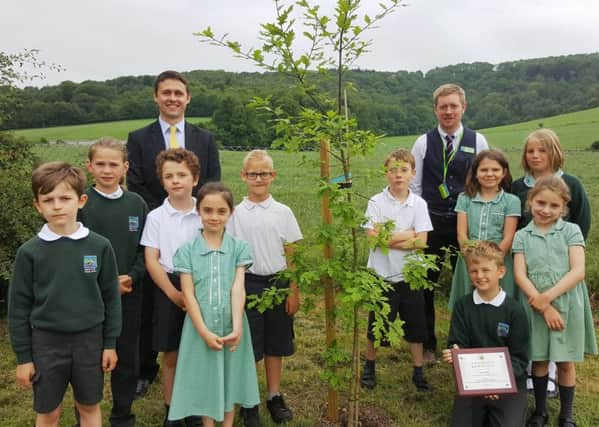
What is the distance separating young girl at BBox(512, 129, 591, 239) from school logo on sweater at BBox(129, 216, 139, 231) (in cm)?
319

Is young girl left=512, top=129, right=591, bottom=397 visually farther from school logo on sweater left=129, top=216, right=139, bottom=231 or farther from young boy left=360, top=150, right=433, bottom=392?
school logo on sweater left=129, top=216, right=139, bottom=231

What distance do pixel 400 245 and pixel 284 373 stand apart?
197 cm

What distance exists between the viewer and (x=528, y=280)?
12.5 feet

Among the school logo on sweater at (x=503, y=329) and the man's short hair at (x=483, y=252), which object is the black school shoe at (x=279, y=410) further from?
the man's short hair at (x=483, y=252)

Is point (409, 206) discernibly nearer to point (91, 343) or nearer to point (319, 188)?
point (319, 188)

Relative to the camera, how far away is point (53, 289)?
2941 mm

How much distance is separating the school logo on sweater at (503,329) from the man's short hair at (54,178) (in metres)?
3.14

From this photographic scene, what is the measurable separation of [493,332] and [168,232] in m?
2.58

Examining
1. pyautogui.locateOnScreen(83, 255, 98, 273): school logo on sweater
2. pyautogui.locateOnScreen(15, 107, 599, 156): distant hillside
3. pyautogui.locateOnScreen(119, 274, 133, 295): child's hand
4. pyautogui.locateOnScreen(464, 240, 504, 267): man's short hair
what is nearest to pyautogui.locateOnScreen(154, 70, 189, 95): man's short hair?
pyautogui.locateOnScreen(119, 274, 133, 295): child's hand

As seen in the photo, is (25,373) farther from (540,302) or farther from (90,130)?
(90,130)

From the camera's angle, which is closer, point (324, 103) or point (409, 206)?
point (324, 103)

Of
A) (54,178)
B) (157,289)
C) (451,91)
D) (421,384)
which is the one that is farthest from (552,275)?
(54,178)

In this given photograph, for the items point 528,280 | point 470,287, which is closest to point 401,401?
point 470,287

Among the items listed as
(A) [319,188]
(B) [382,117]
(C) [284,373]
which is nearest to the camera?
(A) [319,188]
